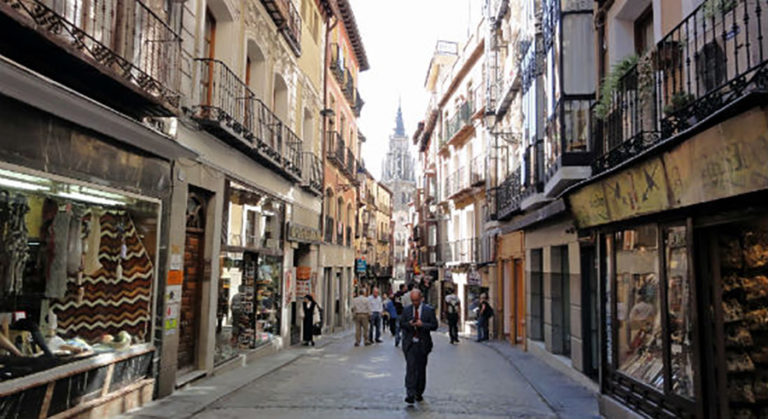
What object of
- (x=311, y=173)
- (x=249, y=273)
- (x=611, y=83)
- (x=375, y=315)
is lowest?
(x=375, y=315)

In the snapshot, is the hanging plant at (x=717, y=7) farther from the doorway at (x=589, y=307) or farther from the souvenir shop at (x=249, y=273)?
the souvenir shop at (x=249, y=273)

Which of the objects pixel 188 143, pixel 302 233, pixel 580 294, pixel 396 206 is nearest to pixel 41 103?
pixel 188 143

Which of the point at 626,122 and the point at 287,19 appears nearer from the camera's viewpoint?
the point at 626,122

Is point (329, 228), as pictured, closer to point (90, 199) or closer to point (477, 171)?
point (477, 171)

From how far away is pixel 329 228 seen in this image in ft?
80.3

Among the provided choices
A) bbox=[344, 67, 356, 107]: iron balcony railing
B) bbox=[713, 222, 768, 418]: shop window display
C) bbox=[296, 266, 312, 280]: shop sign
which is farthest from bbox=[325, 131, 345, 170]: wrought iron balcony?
bbox=[713, 222, 768, 418]: shop window display

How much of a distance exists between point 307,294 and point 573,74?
34.9 ft

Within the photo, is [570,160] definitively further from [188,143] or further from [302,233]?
[302,233]

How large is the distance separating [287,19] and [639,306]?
11.4 m

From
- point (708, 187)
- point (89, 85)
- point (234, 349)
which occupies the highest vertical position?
point (89, 85)

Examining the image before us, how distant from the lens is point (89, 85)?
6992 mm

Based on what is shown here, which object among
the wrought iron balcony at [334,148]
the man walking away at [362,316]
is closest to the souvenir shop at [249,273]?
the man walking away at [362,316]

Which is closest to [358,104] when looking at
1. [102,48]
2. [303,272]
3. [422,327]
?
[303,272]

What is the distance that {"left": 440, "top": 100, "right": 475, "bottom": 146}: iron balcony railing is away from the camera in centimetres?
2836
